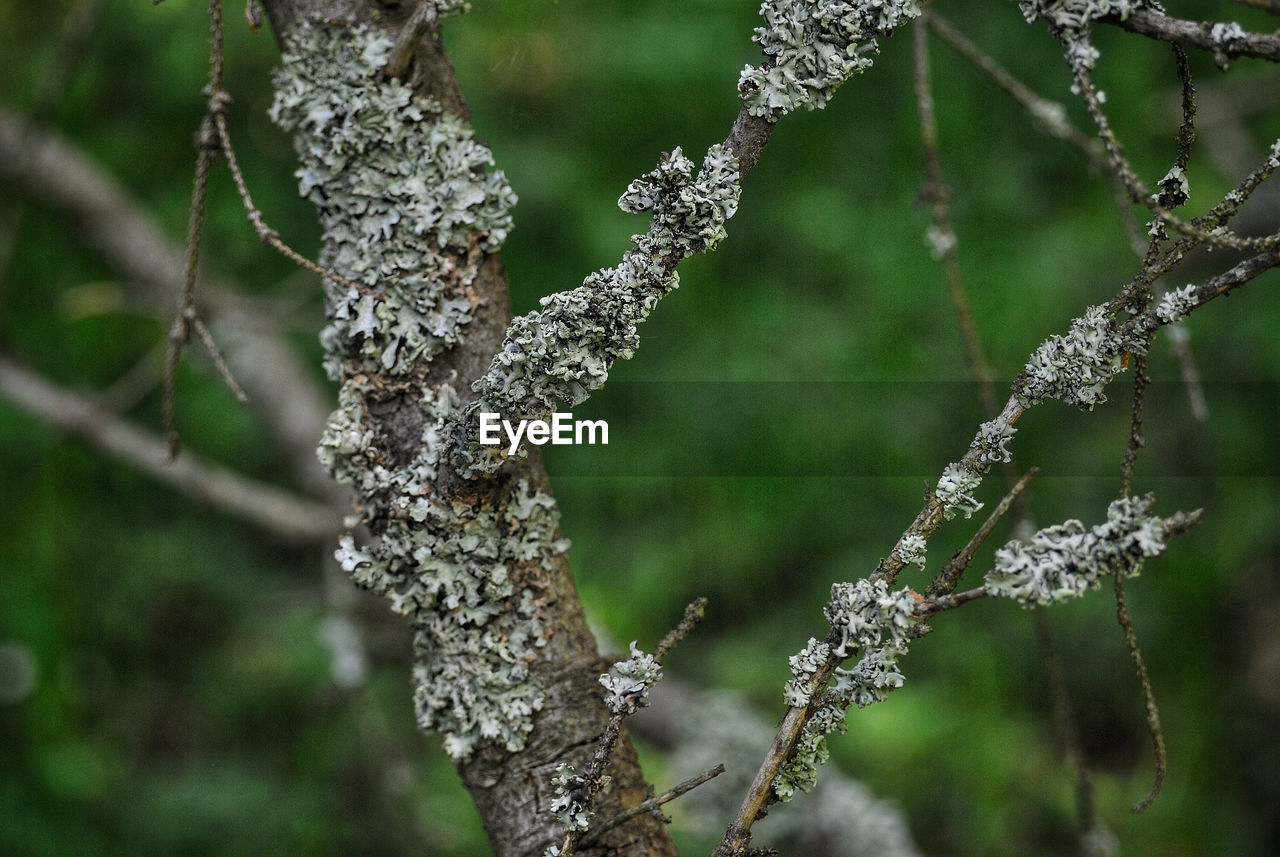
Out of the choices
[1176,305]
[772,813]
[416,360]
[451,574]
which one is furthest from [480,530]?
[772,813]

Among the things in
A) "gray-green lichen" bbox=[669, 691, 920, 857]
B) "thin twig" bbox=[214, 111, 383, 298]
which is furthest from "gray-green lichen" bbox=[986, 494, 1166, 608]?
"gray-green lichen" bbox=[669, 691, 920, 857]

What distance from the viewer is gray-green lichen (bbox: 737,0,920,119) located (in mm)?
590

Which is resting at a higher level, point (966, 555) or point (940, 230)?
point (940, 230)

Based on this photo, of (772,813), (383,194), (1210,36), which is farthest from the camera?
(772,813)

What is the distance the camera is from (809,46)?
1.97 ft

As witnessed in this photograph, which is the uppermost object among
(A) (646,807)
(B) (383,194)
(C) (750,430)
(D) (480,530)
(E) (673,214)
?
(C) (750,430)

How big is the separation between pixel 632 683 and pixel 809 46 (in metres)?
0.44

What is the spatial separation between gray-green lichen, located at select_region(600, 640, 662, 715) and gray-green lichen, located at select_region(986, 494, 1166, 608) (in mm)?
227

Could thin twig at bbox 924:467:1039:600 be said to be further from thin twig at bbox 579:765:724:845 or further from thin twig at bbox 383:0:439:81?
thin twig at bbox 383:0:439:81

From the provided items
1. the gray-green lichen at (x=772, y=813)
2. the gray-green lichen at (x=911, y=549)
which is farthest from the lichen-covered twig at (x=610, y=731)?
the gray-green lichen at (x=772, y=813)

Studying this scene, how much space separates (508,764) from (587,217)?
4.71 feet

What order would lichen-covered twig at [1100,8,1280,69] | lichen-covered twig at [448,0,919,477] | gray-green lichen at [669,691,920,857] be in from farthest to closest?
1. gray-green lichen at [669,691,920,857]
2. lichen-covered twig at [448,0,919,477]
3. lichen-covered twig at [1100,8,1280,69]

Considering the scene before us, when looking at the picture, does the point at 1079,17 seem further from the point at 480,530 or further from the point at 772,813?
the point at 772,813

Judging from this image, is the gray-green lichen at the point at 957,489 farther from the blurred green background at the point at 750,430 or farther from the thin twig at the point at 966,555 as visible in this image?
the blurred green background at the point at 750,430
